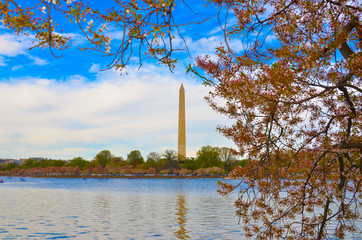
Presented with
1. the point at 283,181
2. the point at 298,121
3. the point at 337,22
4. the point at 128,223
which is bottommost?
the point at 128,223

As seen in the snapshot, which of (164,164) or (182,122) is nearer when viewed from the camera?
(182,122)

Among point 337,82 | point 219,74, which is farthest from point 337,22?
point 219,74

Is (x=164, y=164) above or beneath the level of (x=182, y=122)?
beneath

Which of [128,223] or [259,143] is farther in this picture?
[128,223]

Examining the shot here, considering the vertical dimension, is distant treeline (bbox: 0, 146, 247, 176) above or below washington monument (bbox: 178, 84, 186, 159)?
below

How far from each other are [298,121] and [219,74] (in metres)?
2.30

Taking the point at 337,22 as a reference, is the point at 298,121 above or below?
below

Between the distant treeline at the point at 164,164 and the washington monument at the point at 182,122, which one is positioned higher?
the washington monument at the point at 182,122

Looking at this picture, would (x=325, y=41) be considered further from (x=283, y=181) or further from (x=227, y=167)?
Result: (x=227, y=167)

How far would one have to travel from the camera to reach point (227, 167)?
451 ft

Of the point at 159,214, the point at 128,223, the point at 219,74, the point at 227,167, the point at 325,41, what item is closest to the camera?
the point at 325,41

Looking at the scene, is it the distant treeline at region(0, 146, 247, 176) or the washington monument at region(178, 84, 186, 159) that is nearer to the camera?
the washington monument at region(178, 84, 186, 159)

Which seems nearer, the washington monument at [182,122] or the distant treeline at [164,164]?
the washington monument at [182,122]

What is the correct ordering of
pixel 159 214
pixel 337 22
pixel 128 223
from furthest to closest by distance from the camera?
pixel 159 214 < pixel 128 223 < pixel 337 22
